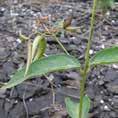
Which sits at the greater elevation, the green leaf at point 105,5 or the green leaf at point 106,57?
the green leaf at point 106,57


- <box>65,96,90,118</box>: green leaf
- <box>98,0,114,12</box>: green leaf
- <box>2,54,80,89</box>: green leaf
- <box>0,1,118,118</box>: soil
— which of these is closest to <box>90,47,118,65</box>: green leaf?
<box>2,54,80,89</box>: green leaf

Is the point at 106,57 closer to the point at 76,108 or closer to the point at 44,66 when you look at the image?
the point at 44,66

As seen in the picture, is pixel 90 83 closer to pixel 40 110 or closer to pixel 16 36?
pixel 40 110

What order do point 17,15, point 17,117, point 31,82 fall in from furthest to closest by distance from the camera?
point 17,15 → point 31,82 → point 17,117

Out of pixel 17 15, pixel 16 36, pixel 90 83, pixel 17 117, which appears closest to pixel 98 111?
pixel 90 83

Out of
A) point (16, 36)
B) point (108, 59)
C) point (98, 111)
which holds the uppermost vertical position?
point (108, 59)

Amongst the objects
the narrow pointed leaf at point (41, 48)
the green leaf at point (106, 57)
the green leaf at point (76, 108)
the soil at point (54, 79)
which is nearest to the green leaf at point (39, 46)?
the narrow pointed leaf at point (41, 48)

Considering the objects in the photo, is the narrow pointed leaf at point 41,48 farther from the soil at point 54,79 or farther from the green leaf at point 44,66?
the soil at point 54,79

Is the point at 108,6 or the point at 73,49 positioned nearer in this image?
the point at 73,49
